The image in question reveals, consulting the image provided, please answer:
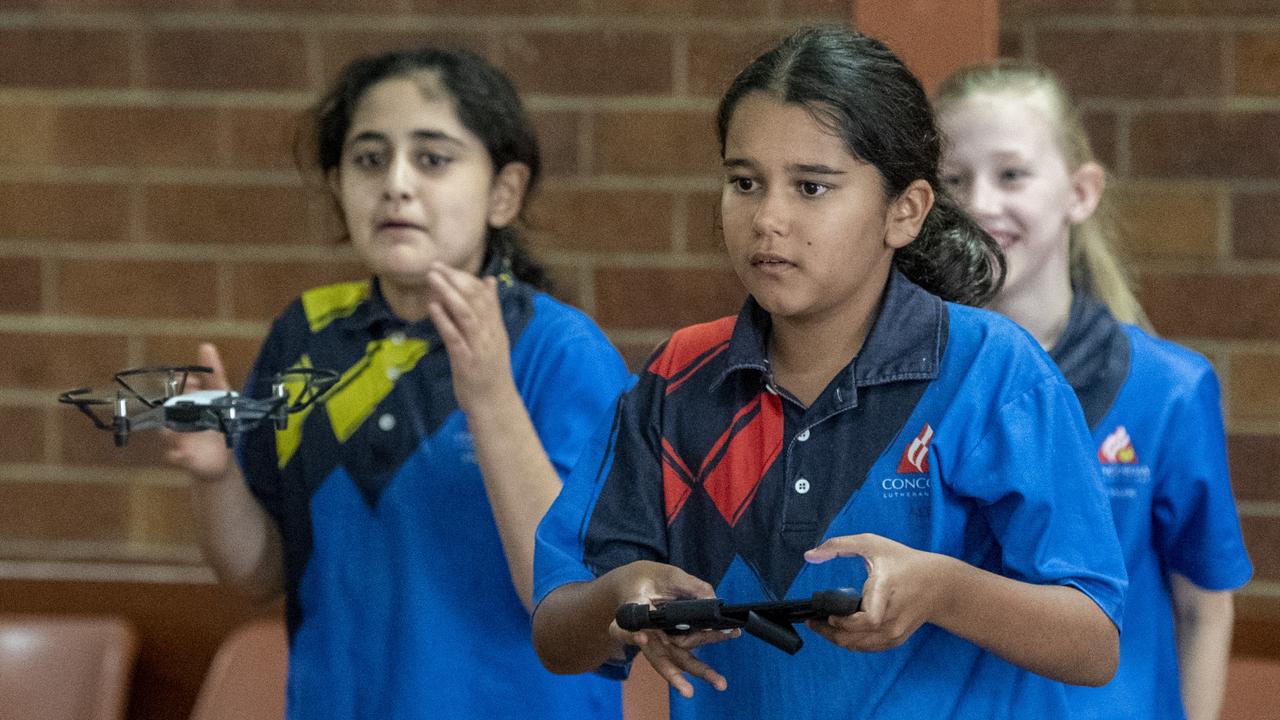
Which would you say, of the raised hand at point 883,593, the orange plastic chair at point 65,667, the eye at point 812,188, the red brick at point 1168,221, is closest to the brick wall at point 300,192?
the red brick at point 1168,221

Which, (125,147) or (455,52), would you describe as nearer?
(455,52)

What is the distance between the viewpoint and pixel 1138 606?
191cm

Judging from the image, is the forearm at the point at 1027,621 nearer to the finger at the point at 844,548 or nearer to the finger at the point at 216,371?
the finger at the point at 844,548

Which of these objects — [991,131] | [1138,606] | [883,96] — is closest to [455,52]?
[991,131]

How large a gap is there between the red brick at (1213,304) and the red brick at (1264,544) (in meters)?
0.29

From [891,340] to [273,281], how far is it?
1691mm

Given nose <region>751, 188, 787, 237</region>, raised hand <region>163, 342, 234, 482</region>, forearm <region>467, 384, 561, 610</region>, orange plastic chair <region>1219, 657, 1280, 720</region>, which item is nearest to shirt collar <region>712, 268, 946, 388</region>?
nose <region>751, 188, 787, 237</region>

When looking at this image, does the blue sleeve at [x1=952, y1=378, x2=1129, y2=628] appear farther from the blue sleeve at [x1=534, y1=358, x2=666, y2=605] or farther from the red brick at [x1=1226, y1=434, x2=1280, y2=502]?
the red brick at [x1=1226, y1=434, x2=1280, y2=502]

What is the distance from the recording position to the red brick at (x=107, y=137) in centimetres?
284

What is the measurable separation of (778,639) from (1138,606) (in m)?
0.91

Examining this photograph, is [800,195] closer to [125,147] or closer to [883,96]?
[883,96]

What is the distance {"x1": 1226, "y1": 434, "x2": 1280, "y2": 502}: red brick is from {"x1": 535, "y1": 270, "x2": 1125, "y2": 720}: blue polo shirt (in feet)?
4.54

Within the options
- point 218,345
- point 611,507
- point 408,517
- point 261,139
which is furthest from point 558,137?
point 611,507

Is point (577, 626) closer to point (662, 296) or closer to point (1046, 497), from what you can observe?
point (1046, 497)
